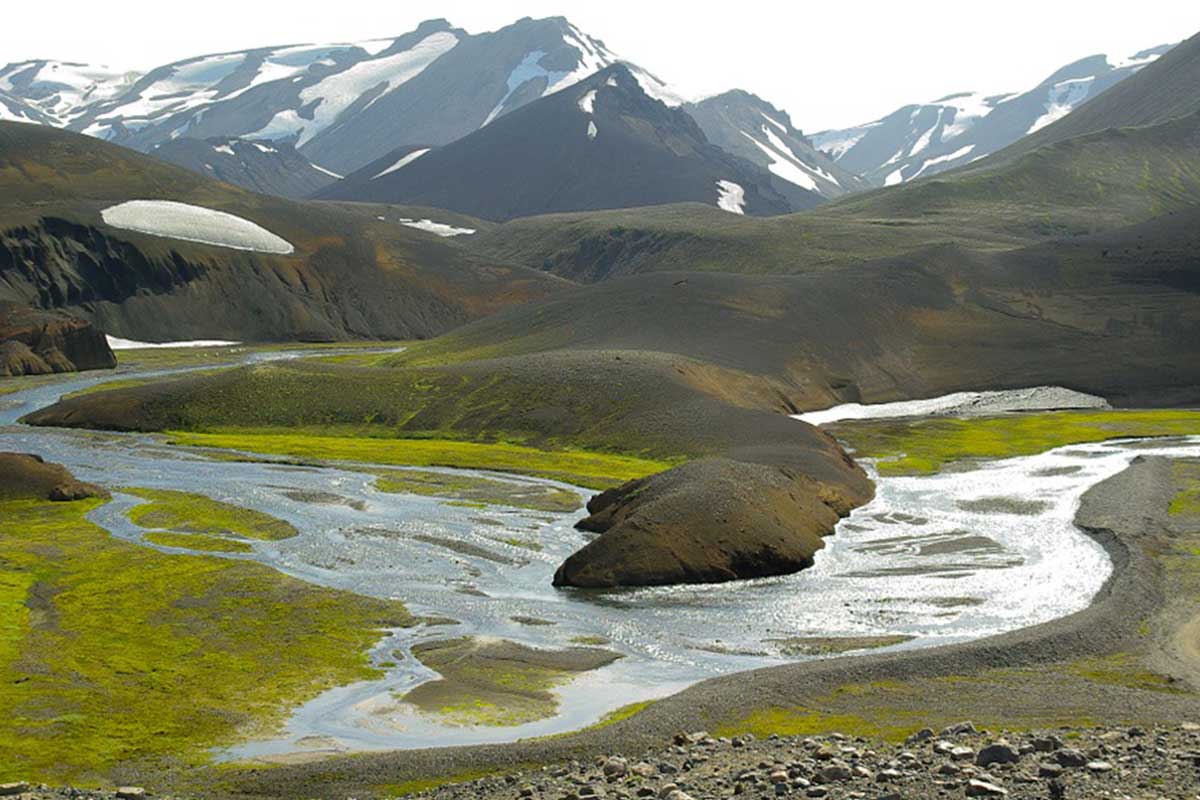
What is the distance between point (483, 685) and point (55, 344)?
142 meters

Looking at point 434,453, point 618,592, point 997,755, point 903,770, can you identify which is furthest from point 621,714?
point 434,453

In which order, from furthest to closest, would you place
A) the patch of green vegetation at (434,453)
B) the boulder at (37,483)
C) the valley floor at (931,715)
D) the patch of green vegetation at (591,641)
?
the patch of green vegetation at (434,453), the boulder at (37,483), the patch of green vegetation at (591,641), the valley floor at (931,715)

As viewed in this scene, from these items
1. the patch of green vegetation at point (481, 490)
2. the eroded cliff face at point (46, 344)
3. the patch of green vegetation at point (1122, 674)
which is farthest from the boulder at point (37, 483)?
the eroded cliff face at point (46, 344)

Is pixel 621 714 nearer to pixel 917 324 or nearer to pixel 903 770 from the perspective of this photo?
pixel 903 770

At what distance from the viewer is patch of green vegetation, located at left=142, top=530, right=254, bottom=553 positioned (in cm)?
6688

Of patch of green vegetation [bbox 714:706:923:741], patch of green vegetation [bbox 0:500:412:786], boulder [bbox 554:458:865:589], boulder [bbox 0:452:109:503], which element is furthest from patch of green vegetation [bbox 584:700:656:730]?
boulder [bbox 0:452:109:503]

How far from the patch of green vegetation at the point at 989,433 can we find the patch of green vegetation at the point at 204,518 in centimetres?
4395

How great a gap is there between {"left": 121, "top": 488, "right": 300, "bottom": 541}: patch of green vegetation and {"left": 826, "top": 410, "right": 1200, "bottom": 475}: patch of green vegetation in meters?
43.9

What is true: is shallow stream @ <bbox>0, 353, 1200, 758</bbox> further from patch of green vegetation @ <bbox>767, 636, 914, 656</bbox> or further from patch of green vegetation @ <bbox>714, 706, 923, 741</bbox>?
patch of green vegetation @ <bbox>714, 706, 923, 741</bbox>

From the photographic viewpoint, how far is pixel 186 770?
35.7 meters

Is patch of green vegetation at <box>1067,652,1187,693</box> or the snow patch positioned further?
the snow patch

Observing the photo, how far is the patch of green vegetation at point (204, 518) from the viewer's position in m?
71.9

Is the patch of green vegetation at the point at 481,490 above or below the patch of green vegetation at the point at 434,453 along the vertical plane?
below

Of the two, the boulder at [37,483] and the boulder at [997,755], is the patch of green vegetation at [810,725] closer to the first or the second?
the boulder at [997,755]
